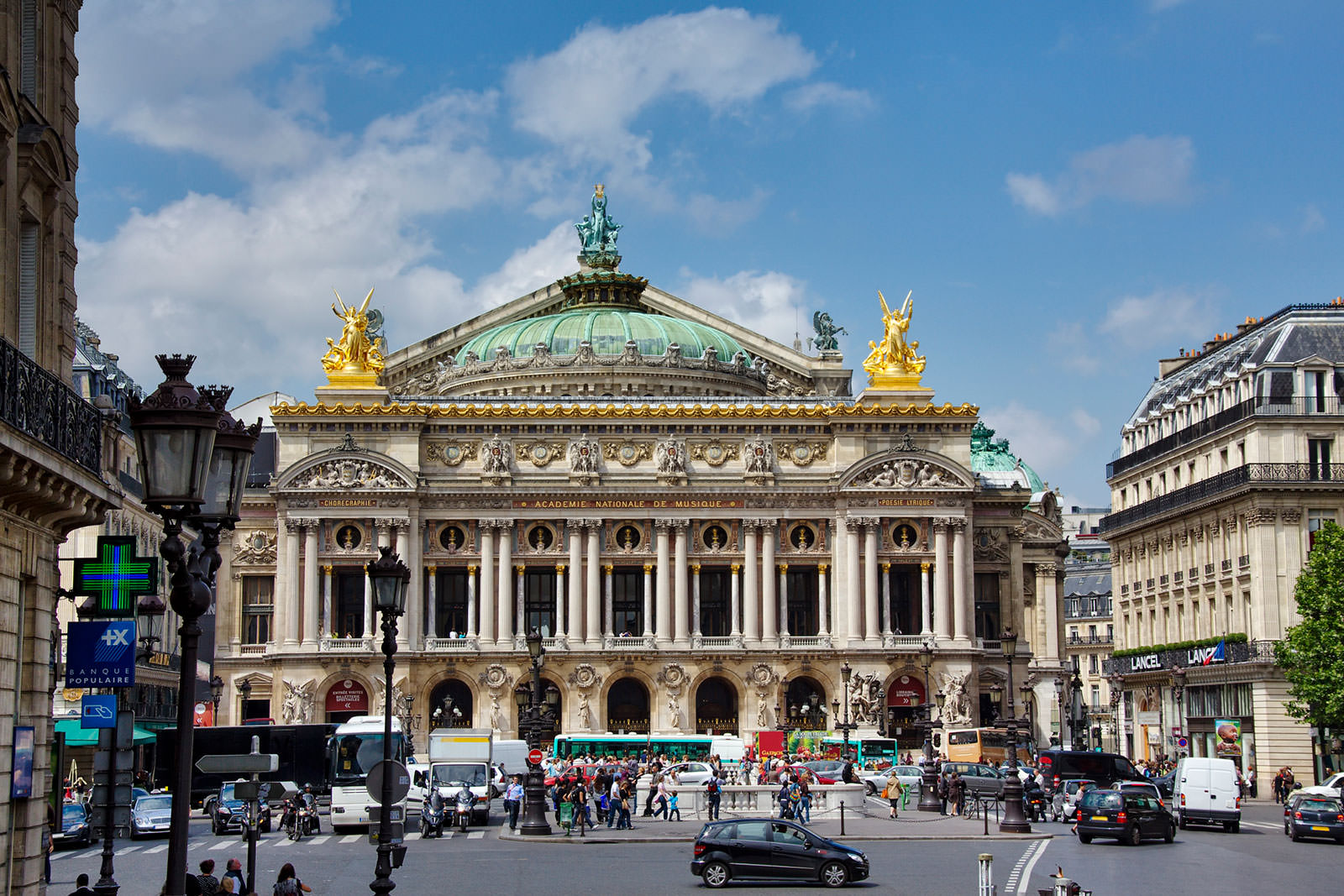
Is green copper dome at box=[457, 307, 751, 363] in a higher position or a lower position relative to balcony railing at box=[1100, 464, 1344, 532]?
higher

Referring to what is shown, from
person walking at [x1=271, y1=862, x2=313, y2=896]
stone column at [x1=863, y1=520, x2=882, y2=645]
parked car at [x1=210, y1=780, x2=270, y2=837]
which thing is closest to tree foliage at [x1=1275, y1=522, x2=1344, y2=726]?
stone column at [x1=863, y1=520, x2=882, y2=645]

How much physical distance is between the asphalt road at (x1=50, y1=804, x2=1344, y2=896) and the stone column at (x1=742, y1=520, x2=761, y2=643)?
39.1 metres

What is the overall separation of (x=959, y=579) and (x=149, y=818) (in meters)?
50.4

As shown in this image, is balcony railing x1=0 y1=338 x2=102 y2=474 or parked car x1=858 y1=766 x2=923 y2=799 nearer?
balcony railing x1=0 y1=338 x2=102 y2=474

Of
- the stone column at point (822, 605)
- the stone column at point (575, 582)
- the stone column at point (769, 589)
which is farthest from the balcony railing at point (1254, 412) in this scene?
the stone column at point (575, 582)

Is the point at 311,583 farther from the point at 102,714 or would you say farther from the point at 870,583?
the point at 102,714

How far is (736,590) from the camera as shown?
318 ft

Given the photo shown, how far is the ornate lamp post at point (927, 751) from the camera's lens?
6475cm

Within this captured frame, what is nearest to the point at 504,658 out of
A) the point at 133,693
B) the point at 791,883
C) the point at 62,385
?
the point at 133,693

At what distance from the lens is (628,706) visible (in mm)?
96375

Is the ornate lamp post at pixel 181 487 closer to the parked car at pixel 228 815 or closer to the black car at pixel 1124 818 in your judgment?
the black car at pixel 1124 818

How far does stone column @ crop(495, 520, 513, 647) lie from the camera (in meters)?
94.9

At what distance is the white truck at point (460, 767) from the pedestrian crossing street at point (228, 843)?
3.98 metres

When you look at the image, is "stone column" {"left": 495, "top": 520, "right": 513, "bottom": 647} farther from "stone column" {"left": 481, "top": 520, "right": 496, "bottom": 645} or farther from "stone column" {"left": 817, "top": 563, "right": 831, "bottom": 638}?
"stone column" {"left": 817, "top": 563, "right": 831, "bottom": 638}
